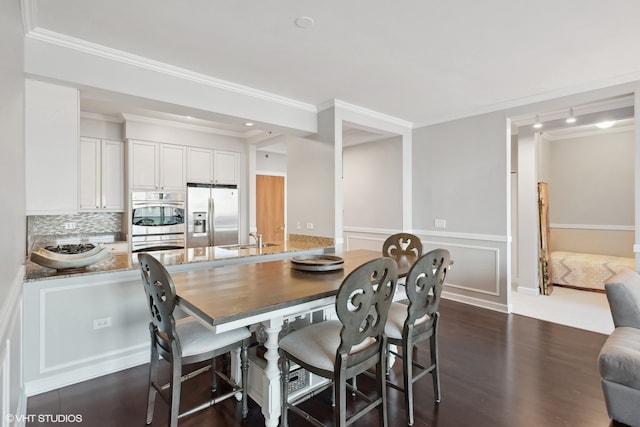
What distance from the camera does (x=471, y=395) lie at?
2240 mm

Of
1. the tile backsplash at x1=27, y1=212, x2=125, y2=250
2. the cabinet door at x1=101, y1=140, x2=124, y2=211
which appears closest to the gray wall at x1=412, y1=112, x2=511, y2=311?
the cabinet door at x1=101, y1=140, x2=124, y2=211

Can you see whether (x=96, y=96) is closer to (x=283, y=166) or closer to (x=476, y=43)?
(x=476, y=43)

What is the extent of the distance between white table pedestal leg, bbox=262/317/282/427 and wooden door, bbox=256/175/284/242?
16.9 feet

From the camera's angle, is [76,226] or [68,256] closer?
[68,256]

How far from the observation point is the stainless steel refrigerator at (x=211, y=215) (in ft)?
16.9

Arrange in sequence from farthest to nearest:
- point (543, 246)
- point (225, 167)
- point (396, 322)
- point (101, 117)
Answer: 1. point (225, 167)
2. point (543, 246)
3. point (101, 117)
4. point (396, 322)

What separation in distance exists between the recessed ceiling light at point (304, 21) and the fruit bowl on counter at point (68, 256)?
2306mm

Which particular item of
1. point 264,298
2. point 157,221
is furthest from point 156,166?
point 264,298

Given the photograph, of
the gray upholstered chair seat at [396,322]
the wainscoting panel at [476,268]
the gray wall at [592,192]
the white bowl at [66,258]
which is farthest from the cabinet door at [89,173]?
the gray wall at [592,192]

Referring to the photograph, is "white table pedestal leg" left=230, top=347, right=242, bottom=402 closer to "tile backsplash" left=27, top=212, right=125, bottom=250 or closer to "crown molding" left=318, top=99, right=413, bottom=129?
"crown molding" left=318, top=99, right=413, bottom=129

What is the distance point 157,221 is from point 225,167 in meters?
1.46

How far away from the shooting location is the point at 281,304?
1572 millimetres

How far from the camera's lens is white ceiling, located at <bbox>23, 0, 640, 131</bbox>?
2.07 metres

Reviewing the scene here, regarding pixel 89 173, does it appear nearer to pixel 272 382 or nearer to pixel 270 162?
pixel 270 162
